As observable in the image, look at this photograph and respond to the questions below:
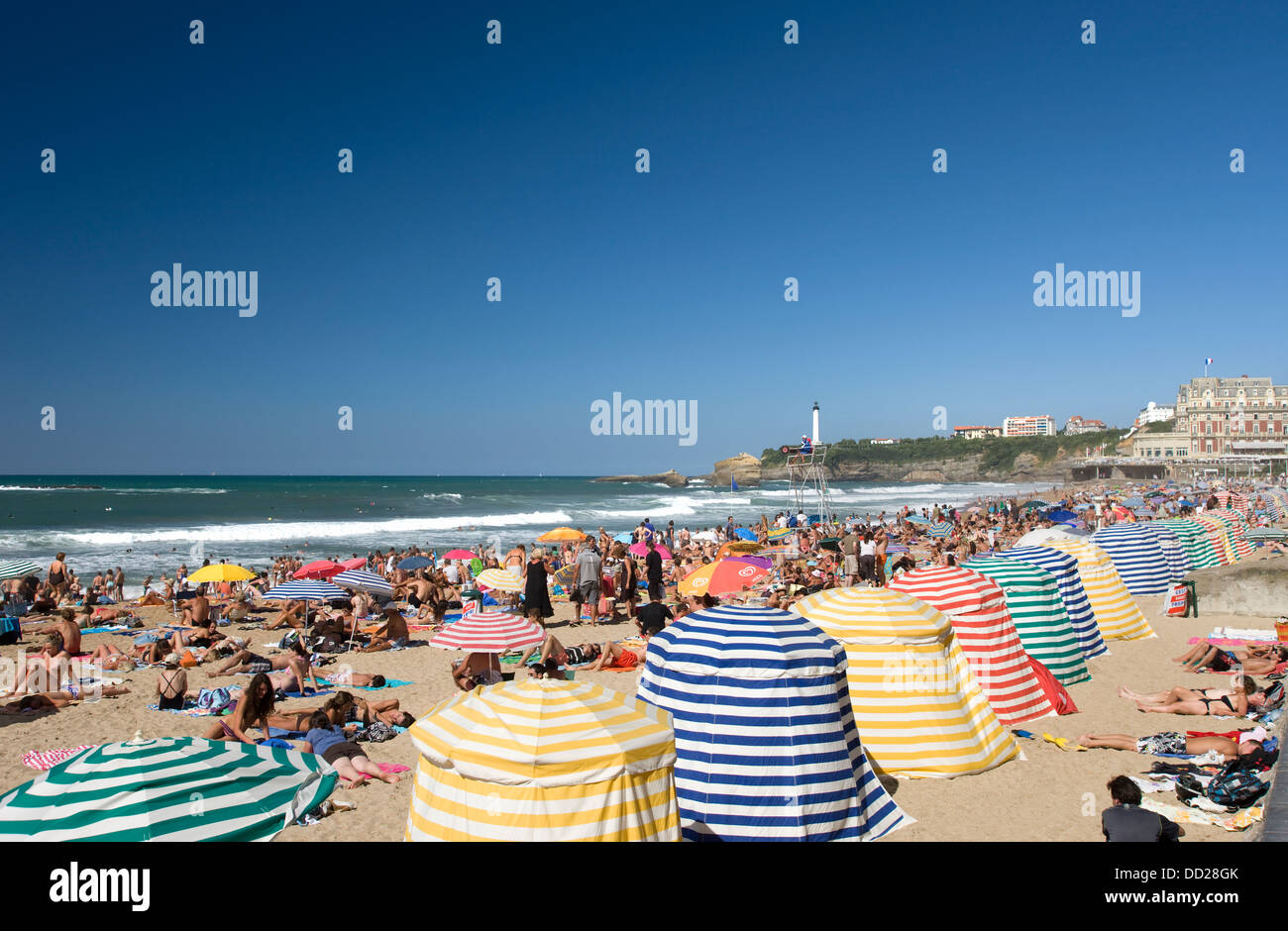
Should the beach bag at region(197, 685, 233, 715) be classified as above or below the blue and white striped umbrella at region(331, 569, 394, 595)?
below

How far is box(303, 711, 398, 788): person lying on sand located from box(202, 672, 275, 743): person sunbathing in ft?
1.38

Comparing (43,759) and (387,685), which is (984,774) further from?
(43,759)

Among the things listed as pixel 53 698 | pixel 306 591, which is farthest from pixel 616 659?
pixel 53 698

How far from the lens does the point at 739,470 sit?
126 metres

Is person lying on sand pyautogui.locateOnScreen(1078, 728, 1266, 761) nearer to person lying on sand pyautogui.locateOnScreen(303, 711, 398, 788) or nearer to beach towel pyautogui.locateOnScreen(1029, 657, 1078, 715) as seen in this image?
beach towel pyautogui.locateOnScreen(1029, 657, 1078, 715)

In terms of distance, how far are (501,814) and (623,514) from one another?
5271 centimetres

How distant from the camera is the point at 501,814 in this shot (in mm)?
3426

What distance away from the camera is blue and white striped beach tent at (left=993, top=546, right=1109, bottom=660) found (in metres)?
9.59

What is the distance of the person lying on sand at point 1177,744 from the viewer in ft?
20.0

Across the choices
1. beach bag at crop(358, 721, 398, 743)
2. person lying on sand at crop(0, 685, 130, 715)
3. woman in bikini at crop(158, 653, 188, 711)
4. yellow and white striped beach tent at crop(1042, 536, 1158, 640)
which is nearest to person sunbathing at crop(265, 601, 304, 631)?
person lying on sand at crop(0, 685, 130, 715)
